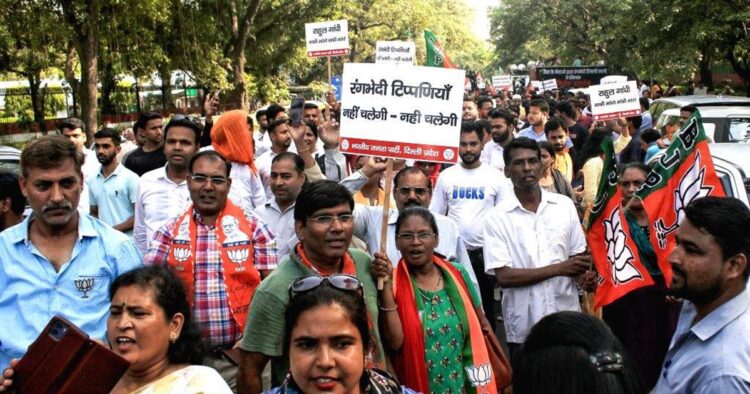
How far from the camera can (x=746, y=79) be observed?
854 inches

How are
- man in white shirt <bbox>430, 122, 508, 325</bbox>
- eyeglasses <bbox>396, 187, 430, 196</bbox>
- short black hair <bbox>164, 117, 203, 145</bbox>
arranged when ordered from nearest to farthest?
eyeglasses <bbox>396, 187, 430, 196</bbox>, short black hair <bbox>164, 117, 203, 145</bbox>, man in white shirt <bbox>430, 122, 508, 325</bbox>

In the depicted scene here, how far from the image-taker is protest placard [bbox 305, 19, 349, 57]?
14773mm

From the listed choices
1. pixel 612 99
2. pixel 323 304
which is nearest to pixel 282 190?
pixel 323 304

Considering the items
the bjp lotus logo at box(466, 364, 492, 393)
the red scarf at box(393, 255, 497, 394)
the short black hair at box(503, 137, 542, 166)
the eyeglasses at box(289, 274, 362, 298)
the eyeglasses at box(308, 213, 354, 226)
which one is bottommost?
the bjp lotus logo at box(466, 364, 492, 393)

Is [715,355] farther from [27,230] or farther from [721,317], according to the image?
[27,230]

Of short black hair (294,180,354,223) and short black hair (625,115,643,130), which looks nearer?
short black hair (294,180,354,223)

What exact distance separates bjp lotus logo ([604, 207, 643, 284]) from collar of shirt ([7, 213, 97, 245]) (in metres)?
2.90

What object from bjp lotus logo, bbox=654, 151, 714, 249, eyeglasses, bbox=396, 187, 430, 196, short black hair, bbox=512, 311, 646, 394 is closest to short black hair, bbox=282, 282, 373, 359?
short black hair, bbox=512, 311, 646, 394

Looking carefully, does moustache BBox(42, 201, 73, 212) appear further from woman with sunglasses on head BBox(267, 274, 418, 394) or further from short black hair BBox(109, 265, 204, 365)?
woman with sunglasses on head BBox(267, 274, 418, 394)

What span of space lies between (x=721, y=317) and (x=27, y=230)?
2.84 m

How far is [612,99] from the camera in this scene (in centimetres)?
1152

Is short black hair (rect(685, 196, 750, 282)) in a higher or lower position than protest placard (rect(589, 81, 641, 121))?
lower

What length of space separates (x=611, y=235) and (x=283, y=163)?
2276 millimetres

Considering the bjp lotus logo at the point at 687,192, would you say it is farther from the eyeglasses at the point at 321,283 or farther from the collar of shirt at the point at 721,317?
the eyeglasses at the point at 321,283
